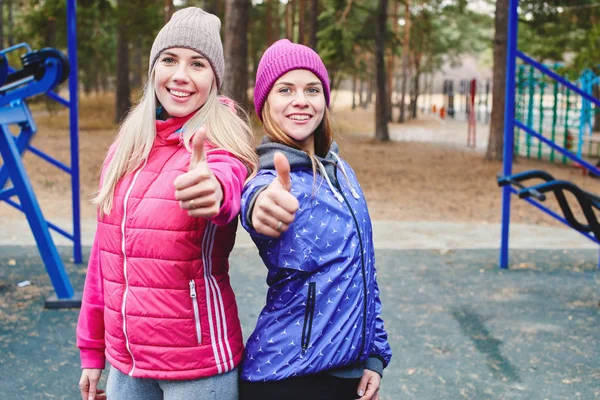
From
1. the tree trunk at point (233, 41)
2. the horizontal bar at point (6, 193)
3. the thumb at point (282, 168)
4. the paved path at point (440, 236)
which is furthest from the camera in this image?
the tree trunk at point (233, 41)

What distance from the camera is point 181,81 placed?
182cm

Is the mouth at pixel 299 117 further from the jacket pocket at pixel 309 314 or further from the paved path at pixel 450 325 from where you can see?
the paved path at pixel 450 325

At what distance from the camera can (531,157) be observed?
16.5 m

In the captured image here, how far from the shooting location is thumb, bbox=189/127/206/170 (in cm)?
143

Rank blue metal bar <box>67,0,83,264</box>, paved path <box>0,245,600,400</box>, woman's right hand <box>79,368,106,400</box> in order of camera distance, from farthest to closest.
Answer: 1. blue metal bar <box>67,0,83,264</box>
2. paved path <box>0,245,600,400</box>
3. woman's right hand <box>79,368,106,400</box>

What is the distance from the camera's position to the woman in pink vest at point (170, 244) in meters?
1.73

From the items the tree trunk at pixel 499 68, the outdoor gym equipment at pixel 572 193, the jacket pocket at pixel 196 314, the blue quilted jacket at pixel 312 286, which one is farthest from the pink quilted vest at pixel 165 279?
the tree trunk at pixel 499 68

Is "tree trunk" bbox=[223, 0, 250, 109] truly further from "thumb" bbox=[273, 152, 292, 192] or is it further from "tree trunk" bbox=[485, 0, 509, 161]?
"thumb" bbox=[273, 152, 292, 192]

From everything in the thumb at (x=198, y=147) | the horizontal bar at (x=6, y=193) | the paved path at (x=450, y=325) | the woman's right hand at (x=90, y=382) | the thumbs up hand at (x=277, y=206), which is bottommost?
the paved path at (x=450, y=325)

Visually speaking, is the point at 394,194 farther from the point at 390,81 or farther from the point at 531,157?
the point at 390,81

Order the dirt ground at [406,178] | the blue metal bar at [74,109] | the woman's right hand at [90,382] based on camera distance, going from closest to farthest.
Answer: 1. the woman's right hand at [90,382]
2. the blue metal bar at [74,109]
3. the dirt ground at [406,178]

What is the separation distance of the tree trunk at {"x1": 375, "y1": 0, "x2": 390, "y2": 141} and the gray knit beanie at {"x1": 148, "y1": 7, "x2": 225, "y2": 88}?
17308mm

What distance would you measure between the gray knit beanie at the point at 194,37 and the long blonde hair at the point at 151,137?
73mm

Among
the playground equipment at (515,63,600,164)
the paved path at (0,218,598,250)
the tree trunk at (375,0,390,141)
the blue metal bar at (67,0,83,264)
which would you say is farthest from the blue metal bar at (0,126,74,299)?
the tree trunk at (375,0,390,141)
